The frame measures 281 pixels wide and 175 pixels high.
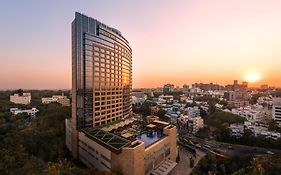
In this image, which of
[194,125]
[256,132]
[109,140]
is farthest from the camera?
[194,125]

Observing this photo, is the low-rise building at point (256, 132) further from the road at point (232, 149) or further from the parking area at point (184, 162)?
the parking area at point (184, 162)

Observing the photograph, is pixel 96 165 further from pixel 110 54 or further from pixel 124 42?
pixel 124 42

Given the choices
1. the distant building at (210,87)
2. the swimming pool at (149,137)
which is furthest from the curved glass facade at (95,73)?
the distant building at (210,87)

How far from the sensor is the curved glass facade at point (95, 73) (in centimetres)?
2322

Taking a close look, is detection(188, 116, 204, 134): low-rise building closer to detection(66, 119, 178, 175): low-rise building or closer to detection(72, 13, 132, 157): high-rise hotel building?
detection(72, 13, 132, 157): high-rise hotel building

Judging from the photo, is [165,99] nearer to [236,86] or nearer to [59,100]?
[59,100]

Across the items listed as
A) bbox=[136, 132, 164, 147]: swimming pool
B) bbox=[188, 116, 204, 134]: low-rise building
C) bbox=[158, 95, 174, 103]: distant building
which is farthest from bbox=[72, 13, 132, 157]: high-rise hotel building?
bbox=[158, 95, 174, 103]: distant building

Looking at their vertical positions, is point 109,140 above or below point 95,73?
below

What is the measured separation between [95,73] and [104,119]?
6502 millimetres

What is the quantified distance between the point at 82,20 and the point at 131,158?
55.2ft

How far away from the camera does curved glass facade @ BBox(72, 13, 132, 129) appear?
23219mm

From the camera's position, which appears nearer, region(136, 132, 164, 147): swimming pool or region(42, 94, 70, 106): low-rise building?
region(136, 132, 164, 147): swimming pool

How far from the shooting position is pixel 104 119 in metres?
27.0

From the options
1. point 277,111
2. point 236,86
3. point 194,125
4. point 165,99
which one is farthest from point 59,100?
point 236,86
